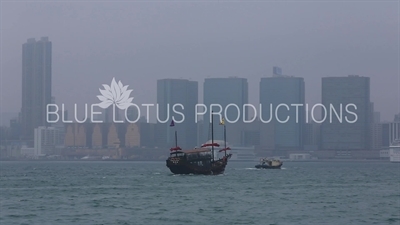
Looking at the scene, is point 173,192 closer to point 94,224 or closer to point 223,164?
point 94,224

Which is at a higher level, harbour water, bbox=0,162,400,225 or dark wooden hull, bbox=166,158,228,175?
dark wooden hull, bbox=166,158,228,175

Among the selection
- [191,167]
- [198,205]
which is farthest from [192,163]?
[198,205]

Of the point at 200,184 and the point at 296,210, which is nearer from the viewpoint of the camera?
the point at 296,210

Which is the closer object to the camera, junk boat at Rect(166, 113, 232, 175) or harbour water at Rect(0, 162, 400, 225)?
harbour water at Rect(0, 162, 400, 225)

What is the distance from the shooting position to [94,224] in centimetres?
4909

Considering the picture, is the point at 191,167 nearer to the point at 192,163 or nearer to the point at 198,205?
the point at 192,163

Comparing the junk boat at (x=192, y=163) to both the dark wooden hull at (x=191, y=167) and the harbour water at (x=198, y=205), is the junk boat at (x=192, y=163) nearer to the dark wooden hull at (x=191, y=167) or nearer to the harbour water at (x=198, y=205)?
the dark wooden hull at (x=191, y=167)

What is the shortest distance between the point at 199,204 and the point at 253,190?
1755 centimetres

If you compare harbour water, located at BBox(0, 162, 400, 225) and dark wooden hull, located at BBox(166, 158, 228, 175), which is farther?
dark wooden hull, located at BBox(166, 158, 228, 175)

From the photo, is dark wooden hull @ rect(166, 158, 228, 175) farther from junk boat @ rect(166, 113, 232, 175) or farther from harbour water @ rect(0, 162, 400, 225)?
harbour water @ rect(0, 162, 400, 225)

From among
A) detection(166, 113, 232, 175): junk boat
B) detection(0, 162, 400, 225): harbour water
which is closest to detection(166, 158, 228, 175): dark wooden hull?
detection(166, 113, 232, 175): junk boat

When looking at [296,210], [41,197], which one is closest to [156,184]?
[41,197]

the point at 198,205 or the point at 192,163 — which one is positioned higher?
the point at 192,163

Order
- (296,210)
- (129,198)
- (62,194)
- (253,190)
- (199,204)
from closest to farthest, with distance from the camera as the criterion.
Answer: (296,210)
(199,204)
(129,198)
(62,194)
(253,190)
